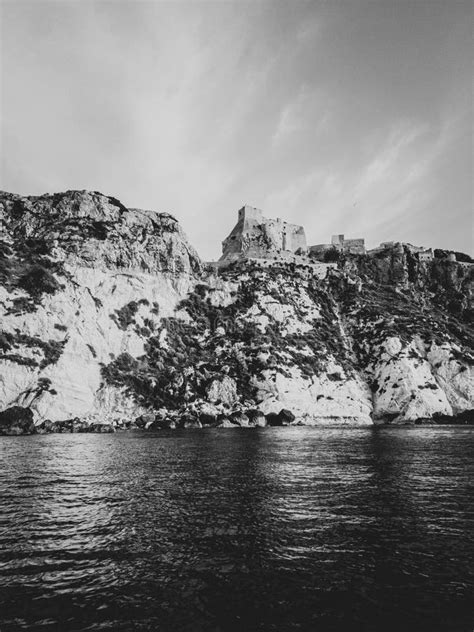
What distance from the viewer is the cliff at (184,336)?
228 ft

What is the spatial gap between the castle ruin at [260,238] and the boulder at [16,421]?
283 feet

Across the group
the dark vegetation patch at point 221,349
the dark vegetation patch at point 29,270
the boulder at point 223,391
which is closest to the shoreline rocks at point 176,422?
the boulder at point 223,391

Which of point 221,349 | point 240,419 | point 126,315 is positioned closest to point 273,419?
point 240,419

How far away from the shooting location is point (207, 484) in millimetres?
20859

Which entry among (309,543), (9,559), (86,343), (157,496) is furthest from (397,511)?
(86,343)

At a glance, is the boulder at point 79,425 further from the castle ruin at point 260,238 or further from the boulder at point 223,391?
the castle ruin at point 260,238

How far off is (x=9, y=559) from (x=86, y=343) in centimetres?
6793

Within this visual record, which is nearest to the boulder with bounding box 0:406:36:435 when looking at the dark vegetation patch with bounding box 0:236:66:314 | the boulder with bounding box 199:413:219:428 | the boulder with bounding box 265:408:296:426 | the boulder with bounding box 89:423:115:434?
the boulder with bounding box 89:423:115:434

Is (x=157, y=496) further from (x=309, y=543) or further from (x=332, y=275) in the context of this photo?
(x=332, y=275)

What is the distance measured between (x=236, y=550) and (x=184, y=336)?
81459 millimetres

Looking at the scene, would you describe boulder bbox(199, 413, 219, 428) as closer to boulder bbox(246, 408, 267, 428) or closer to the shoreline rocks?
the shoreline rocks

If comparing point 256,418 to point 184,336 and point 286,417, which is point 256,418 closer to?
point 286,417

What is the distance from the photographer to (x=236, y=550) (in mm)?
11656

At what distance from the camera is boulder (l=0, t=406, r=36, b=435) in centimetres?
5484
